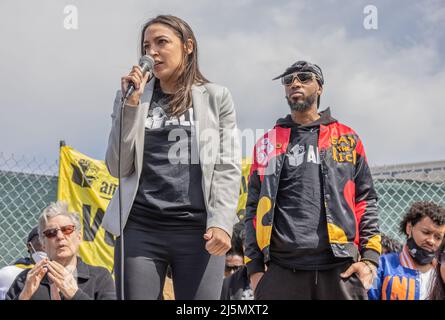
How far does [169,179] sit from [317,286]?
103 cm

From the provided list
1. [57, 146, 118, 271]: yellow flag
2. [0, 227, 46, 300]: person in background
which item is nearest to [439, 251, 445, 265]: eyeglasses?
[0, 227, 46, 300]: person in background

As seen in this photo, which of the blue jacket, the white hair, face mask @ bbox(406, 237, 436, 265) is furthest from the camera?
face mask @ bbox(406, 237, 436, 265)

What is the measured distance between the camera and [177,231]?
2639mm

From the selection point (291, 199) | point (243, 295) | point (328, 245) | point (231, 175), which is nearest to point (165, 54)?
point (231, 175)

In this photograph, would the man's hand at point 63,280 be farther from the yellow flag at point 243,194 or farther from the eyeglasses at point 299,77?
the yellow flag at point 243,194

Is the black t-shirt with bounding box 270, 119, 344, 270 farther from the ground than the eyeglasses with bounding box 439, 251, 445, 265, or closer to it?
farther from the ground

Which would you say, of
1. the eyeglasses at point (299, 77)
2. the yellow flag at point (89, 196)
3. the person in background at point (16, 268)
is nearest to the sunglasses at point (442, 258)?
the eyeglasses at point (299, 77)

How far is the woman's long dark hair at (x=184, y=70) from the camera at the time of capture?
284cm

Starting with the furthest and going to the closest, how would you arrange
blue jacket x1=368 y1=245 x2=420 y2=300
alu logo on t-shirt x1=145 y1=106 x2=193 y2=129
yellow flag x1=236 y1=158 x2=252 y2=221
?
1. yellow flag x1=236 y1=158 x2=252 y2=221
2. blue jacket x1=368 y1=245 x2=420 y2=300
3. alu logo on t-shirt x1=145 y1=106 x2=193 y2=129

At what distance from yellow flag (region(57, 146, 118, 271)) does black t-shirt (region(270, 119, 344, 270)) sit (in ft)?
9.37

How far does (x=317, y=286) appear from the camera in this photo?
3227 millimetres

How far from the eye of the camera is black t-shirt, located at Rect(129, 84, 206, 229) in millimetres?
2645

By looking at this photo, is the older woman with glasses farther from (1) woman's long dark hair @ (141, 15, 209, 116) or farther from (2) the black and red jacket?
(1) woman's long dark hair @ (141, 15, 209, 116)

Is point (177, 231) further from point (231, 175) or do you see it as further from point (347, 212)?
point (347, 212)
